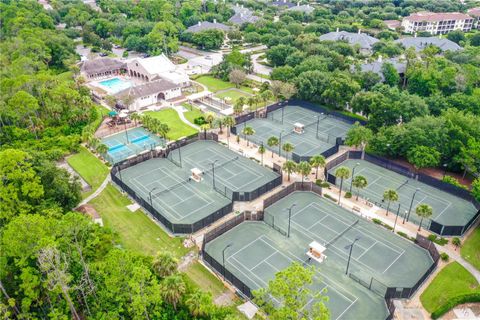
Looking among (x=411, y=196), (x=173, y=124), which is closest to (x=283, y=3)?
(x=173, y=124)

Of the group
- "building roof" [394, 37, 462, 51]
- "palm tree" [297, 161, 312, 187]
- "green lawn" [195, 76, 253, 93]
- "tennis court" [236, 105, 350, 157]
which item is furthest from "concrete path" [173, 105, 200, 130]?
"building roof" [394, 37, 462, 51]

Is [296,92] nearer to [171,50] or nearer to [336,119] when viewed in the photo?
[336,119]

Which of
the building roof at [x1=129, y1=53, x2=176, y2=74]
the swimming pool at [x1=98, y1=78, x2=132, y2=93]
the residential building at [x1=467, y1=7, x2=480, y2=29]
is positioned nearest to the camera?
the swimming pool at [x1=98, y1=78, x2=132, y2=93]

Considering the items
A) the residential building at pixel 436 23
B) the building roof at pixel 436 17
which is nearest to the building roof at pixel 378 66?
the residential building at pixel 436 23

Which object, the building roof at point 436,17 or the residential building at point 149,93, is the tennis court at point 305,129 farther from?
the building roof at point 436,17

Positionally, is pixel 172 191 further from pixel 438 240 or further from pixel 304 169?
pixel 438 240

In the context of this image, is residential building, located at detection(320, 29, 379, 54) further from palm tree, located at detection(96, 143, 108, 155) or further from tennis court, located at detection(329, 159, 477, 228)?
palm tree, located at detection(96, 143, 108, 155)

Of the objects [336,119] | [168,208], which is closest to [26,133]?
[168,208]
